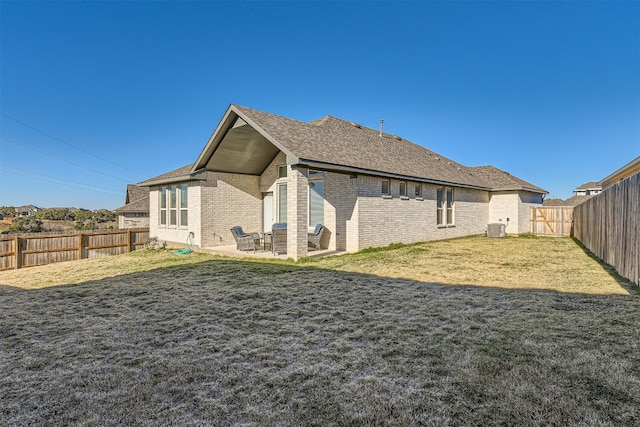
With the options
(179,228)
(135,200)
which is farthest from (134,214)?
(179,228)

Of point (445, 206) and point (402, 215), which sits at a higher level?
point (445, 206)

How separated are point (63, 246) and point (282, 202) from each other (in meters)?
10.2

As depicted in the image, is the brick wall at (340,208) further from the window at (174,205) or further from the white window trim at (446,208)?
the white window trim at (446,208)

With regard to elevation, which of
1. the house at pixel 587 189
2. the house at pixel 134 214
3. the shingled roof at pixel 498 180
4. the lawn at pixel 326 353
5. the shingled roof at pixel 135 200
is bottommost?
the lawn at pixel 326 353

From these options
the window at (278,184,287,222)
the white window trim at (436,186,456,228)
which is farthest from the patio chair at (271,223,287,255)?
the white window trim at (436,186,456,228)

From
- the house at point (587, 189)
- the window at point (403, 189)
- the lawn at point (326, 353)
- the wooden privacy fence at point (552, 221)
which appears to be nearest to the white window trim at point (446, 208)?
the window at point (403, 189)

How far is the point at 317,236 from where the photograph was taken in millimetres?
13031

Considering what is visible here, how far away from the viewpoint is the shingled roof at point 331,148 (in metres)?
11.4

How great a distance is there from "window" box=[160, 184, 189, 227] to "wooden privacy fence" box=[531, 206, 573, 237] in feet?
71.5

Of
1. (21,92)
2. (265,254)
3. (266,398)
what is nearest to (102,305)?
(266,398)

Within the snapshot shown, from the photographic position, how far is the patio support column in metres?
10.8

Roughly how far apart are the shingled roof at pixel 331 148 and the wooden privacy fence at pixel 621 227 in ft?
22.7

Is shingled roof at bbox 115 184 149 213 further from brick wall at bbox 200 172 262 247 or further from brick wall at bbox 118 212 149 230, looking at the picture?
brick wall at bbox 200 172 262 247

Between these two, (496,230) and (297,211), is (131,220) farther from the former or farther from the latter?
(496,230)
